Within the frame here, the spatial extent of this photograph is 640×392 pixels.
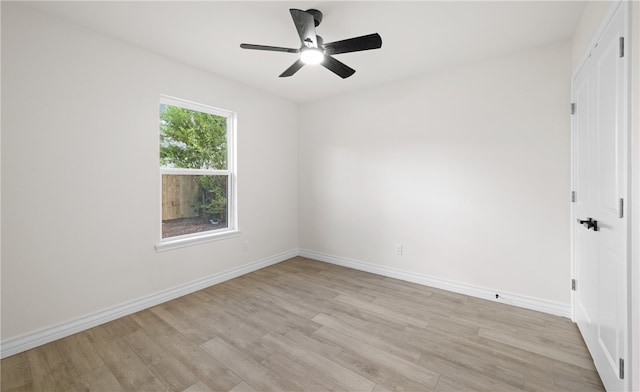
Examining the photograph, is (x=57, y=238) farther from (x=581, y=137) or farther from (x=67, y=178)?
(x=581, y=137)

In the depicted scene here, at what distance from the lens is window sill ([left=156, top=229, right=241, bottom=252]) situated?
2799 millimetres

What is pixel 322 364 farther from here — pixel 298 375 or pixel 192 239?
pixel 192 239

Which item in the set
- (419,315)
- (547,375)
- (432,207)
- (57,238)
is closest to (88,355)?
(57,238)

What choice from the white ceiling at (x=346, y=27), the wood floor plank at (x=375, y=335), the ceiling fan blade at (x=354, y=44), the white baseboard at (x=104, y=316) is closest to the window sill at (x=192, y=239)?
the white baseboard at (x=104, y=316)

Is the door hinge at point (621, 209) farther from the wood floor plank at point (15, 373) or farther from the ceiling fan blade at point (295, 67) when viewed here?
the wood floor plank at point (15, 373)

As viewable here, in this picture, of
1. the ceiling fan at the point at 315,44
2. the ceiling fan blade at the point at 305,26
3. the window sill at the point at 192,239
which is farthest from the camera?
the window sill at the point at 192,239

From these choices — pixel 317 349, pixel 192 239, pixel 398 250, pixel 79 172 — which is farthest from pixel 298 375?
pixel 79 172

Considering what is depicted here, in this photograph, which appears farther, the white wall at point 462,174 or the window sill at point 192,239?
the window sill at point 192,239

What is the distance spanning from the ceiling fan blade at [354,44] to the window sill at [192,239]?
245cm

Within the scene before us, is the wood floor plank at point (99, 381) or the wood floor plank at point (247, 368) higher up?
the wood floor plank at point (247, 368)

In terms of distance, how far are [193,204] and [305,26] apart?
2370 millimetres

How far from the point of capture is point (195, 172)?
315 cm

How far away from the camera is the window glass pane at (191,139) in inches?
114

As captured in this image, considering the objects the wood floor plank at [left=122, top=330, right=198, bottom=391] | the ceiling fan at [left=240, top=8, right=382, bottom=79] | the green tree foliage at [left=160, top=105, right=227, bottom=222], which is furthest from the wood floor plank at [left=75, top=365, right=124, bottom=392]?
the ceiling fan at [left=240, top=8, right=382, bottom=79]
